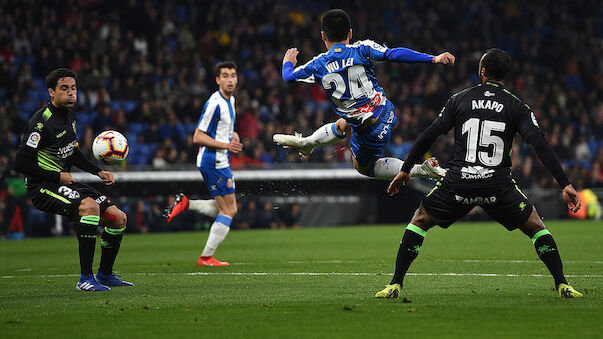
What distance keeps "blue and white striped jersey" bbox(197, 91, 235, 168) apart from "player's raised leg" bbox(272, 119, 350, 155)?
6.92 ft

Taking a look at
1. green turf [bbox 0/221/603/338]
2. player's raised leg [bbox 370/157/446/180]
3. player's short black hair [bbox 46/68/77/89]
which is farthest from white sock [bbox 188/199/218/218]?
player's short black hair [bbox 46/68/77/89]

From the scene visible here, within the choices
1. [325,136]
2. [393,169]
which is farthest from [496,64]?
[325,136]

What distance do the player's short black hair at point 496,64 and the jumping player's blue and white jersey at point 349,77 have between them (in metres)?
1.59

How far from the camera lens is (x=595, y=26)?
34781 mm

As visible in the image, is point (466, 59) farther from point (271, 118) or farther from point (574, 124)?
point (271, 118)

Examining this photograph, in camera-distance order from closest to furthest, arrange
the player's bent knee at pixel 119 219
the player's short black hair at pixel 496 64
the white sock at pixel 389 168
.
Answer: the player's short black hair at pixel 496 64 < the player's bent knee at pixel 119 219 < the white sock at pixel 389 168

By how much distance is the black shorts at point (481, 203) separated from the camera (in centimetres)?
749

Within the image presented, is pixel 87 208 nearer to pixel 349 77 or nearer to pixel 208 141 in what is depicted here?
pixel 349 77

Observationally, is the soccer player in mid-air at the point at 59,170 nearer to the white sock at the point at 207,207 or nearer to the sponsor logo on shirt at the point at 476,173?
the white sock at the point at 207,207

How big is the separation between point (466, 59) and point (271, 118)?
894 centimetres

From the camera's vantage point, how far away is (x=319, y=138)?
416 inches

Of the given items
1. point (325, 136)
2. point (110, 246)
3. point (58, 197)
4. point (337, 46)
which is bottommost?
point (110, 246)

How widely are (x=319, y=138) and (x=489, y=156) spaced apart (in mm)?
3424

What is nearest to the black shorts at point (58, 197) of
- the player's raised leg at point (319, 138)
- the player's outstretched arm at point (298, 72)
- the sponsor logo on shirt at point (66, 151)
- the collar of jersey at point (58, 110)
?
the sponsor logo on shirt at point (66, 151)
